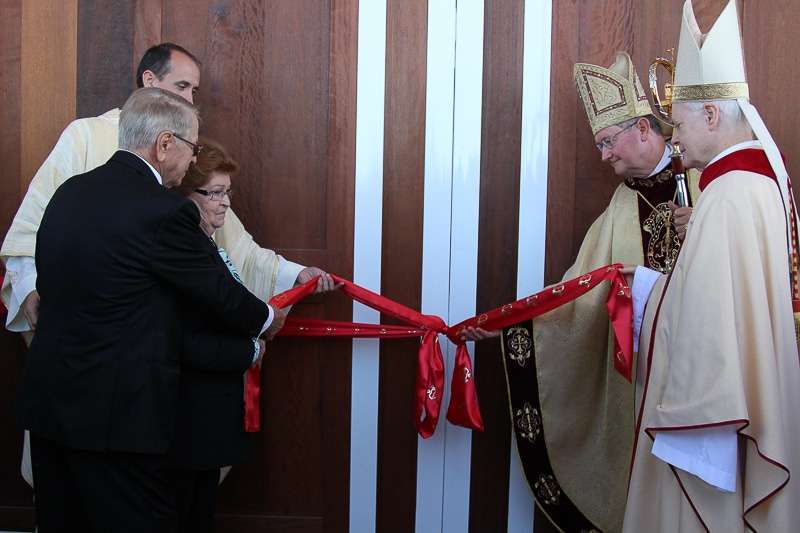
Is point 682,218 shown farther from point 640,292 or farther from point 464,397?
point 464,397

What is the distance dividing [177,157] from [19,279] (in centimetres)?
89

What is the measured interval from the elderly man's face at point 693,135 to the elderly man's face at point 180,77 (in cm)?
162

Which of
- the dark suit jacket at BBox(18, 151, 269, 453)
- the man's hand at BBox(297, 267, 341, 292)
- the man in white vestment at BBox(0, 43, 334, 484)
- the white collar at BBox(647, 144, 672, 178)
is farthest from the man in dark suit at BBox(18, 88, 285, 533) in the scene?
the white collar at BBox(647, 144, 672, 178)

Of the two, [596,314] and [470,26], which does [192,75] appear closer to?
[470,26]

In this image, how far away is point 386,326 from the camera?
3.27 metres

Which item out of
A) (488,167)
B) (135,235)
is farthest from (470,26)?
(135,235)

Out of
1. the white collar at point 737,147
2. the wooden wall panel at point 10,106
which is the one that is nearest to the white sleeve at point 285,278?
the wooden wall panel at point 10,106

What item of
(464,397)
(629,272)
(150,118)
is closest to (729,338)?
(629,272)

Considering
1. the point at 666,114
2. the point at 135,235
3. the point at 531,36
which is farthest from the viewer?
the point at 531,36

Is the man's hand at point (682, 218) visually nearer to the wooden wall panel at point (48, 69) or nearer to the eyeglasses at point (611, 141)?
the eyeglasses at point (611, 141)

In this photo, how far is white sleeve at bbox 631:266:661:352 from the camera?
108 inches

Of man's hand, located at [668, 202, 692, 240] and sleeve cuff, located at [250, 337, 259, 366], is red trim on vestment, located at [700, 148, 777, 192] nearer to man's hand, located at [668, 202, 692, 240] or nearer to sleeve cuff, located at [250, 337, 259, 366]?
man's hand, located at [668, 202, 692, 240]

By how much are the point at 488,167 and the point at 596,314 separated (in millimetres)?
700

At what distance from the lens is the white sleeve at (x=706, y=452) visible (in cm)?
213
